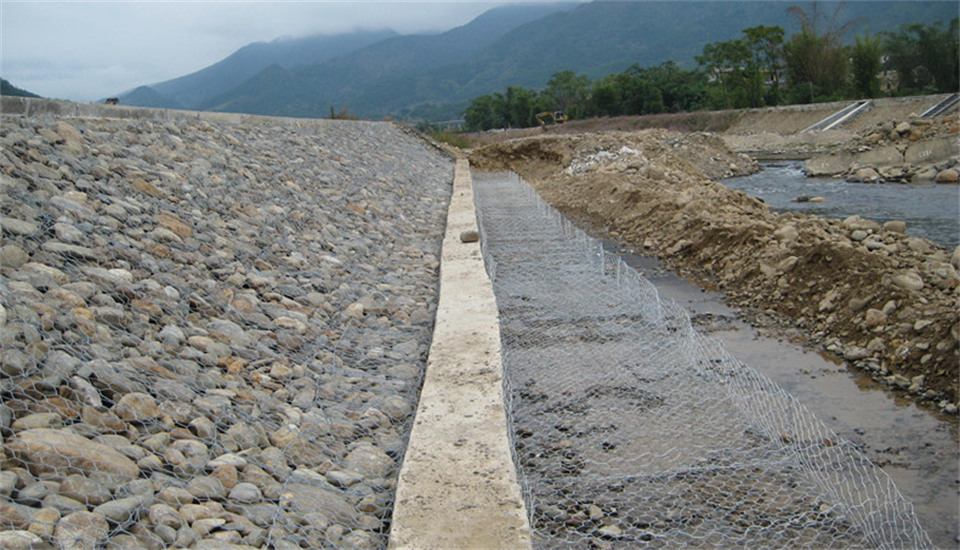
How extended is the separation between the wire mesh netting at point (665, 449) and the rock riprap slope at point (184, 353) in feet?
2.47

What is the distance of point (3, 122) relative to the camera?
14.7ft

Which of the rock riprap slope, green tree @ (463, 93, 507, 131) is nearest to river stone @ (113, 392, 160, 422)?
the rock riprap slope

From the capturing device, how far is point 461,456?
2934 mm

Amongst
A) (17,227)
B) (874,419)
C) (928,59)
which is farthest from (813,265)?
(928,59)

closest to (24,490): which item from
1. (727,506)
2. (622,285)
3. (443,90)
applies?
(727,506)

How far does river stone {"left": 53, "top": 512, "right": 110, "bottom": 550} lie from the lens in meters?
1.94

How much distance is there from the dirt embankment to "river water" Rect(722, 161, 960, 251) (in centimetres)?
154

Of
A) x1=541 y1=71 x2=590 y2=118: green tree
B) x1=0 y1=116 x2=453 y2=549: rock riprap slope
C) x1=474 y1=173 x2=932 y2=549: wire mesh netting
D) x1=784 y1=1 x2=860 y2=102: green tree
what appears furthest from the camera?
x1=541 y1=71 x2=590 y2=118: green tree

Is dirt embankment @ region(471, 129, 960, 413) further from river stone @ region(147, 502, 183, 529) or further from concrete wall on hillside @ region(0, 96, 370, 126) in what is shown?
concrete wall on hillside @ region(0, 96, 370, 126)

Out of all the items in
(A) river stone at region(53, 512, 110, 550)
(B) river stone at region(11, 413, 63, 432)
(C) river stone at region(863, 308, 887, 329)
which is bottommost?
(C) river stone at region(863, 308, 887, 329)

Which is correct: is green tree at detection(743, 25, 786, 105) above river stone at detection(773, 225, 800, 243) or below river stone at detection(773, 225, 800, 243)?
above

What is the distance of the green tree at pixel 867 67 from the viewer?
32719 millimetres

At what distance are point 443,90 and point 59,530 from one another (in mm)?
182820

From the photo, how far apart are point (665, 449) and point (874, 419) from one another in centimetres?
161
